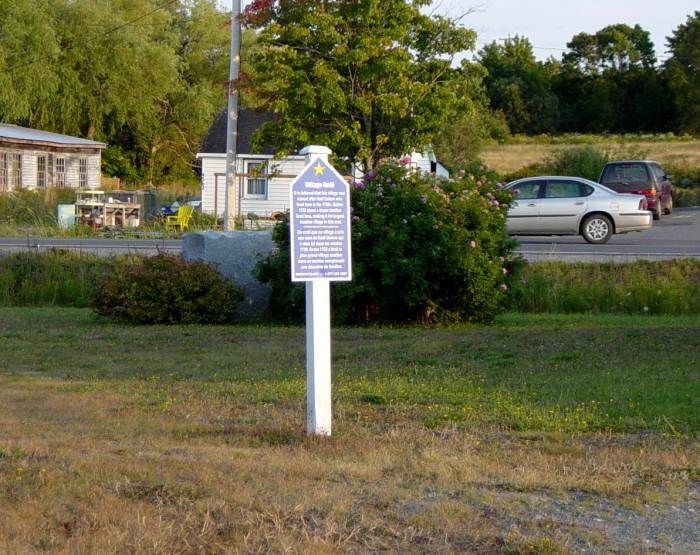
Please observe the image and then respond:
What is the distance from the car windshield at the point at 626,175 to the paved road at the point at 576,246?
241 centimetres

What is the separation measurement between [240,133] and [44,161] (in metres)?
8.85

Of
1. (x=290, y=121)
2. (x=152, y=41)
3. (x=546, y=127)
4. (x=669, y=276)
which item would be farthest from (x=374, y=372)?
(x=546, y=127)

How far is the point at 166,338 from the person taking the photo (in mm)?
14789

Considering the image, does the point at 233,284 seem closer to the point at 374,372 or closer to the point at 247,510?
the point at 374,372

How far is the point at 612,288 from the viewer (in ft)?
62.3

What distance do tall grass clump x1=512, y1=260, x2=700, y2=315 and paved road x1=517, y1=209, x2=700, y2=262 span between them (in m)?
0.84

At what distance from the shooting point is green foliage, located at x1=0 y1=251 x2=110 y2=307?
67.3 feet

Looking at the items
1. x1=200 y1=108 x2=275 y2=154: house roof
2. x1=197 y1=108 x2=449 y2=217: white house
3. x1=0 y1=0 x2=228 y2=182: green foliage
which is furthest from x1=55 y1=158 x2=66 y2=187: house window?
x1=197 y1=108 x2=449 y2=217: white house

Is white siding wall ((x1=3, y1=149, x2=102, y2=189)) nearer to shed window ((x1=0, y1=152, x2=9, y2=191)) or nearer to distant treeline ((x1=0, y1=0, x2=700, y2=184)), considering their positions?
shed window ((x1=0, y1=152, x2=9, y2=191))

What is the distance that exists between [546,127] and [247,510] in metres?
77.2

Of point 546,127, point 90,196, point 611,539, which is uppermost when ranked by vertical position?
point 546,127

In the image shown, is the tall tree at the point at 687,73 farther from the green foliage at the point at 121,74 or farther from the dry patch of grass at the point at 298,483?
the dry patch of grass at the point at 298,483

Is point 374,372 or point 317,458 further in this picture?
point 374,372

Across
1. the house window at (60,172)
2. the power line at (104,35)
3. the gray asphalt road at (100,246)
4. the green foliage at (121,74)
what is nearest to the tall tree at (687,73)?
the green foliage at (121,74)
